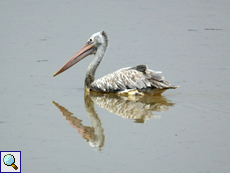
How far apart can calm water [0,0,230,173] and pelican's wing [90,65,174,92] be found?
10.0 inches

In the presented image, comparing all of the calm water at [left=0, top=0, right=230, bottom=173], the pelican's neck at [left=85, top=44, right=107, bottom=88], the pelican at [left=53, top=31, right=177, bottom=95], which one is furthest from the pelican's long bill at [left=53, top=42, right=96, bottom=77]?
the pelican at [left=53, top=31, right=177, bottom=95]

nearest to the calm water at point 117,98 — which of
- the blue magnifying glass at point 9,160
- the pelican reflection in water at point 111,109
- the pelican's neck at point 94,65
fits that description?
the pelican reflection in water at point 111,109

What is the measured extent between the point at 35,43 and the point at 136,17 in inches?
166

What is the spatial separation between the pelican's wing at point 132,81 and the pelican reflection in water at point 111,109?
0.56 feet

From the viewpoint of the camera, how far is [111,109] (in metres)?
8.38

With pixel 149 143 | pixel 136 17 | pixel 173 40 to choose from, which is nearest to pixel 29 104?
pixel 149 143

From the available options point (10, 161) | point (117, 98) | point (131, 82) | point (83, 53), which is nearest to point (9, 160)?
point (10, 161)

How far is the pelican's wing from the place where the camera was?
9.03 metres

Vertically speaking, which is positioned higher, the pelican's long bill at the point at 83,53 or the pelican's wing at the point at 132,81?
the pelican's wing at the point at 132,81

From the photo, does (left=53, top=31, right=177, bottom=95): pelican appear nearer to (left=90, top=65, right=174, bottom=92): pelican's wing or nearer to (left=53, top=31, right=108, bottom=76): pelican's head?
(left=90, top=65, right=174, bottom=92): pelican's wing

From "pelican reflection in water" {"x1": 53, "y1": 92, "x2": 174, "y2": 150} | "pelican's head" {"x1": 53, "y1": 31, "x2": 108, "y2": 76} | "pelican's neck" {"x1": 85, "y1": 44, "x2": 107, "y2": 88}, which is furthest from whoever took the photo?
"pelican's head" {"x1": 53, "y1": 31, "x2": 108, "y2": 76}

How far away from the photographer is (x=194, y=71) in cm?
1070

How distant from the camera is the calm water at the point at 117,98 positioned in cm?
618

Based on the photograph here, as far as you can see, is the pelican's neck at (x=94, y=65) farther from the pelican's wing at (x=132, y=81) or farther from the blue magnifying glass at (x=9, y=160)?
the blue magnifying glass at (x=9, y=160)
